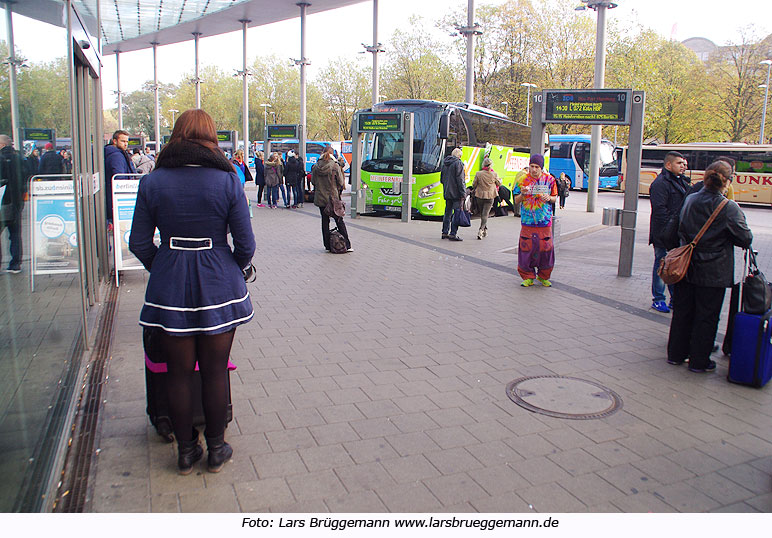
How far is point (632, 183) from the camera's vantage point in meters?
9.53

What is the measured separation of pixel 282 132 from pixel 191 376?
21625mm

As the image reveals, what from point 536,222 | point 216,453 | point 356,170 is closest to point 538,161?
point 536,222

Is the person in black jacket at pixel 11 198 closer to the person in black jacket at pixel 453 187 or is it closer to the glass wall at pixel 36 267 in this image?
the glass wall at pixel 36 267

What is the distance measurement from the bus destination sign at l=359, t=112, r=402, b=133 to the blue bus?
2034 cm

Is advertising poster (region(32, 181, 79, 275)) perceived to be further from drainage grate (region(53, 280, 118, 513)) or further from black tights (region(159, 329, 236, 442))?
black tights (region(159, 329, 236, 442))

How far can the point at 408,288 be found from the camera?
A: 28.7ft

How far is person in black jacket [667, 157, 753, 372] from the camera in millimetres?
5336

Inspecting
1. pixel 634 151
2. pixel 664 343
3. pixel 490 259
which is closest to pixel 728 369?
pixel 664 343

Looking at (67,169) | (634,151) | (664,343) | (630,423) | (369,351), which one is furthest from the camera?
(634,151)

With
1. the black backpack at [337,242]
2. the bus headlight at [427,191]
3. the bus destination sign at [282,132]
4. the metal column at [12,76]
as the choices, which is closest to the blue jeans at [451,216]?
the black backpack at [337,242]

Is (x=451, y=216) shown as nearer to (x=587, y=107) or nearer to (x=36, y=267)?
(x=587, y=107)

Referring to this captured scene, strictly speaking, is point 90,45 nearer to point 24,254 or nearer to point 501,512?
point 24,254

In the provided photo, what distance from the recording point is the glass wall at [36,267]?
3039mm

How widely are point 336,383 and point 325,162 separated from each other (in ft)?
23.0
